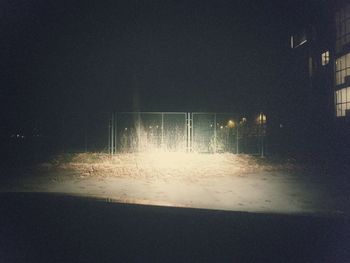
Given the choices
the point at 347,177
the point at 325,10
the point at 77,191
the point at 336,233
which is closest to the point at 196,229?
the point at 336,233

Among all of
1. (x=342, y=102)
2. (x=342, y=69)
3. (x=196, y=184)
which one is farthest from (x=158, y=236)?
(x=342, y=69)

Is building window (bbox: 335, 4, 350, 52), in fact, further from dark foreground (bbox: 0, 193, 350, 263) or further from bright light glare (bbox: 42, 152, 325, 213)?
dark foreground (bbox: 0, 193, 350, 263)

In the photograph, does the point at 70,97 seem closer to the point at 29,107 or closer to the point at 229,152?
the point at 29,107

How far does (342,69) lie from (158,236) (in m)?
22.4

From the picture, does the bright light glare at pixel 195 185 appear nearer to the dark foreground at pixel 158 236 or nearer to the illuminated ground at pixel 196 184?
the illuminated ground at pixel 196 184

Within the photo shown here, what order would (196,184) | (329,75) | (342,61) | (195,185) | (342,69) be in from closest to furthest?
(195,185)
(196,184)
(342,61)
(342,69)
(329,75)

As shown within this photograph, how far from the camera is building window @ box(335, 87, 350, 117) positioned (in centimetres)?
2056

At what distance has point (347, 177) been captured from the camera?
9.77 metres

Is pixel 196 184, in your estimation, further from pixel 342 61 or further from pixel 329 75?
pixel 329 75

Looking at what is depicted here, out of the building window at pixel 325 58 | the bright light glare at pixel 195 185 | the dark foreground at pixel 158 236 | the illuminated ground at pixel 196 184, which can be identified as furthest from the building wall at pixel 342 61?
the dark foreground at pixel 158 236

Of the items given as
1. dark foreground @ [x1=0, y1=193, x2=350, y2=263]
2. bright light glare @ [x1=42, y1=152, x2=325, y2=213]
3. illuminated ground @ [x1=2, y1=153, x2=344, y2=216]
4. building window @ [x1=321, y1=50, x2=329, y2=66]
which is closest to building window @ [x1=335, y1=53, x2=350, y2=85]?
building window @ [x1=321, y1=50, x2=329, y2=66]

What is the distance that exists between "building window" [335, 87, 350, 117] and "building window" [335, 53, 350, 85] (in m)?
0.74

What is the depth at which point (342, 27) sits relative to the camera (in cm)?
Result: 2086

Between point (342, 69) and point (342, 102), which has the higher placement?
point (342, 69)
